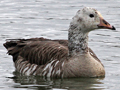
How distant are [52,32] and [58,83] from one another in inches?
244

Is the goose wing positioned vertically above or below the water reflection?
above

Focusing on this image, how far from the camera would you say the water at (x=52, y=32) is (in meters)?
13.4


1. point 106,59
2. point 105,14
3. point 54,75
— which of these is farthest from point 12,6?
point 54,75

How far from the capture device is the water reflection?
13.0m

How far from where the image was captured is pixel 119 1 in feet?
80.6

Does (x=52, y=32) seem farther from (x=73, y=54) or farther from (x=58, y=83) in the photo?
(x=58, y=83)

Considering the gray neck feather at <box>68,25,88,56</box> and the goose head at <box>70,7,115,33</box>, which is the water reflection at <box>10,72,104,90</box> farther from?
the goose head at <box>70,7,115,33</box>

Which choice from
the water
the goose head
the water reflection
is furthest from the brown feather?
the goose head

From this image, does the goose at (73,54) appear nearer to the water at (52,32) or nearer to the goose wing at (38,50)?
the goose wing at (38,50)

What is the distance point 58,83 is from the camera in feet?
44.3

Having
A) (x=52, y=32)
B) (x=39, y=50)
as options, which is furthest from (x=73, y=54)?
(x=52, y=32)

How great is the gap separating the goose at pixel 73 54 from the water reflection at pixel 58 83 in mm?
→ 168

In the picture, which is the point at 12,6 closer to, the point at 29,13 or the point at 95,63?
the point at 29,13

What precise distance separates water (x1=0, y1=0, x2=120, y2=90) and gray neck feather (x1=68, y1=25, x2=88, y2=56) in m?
0.88
